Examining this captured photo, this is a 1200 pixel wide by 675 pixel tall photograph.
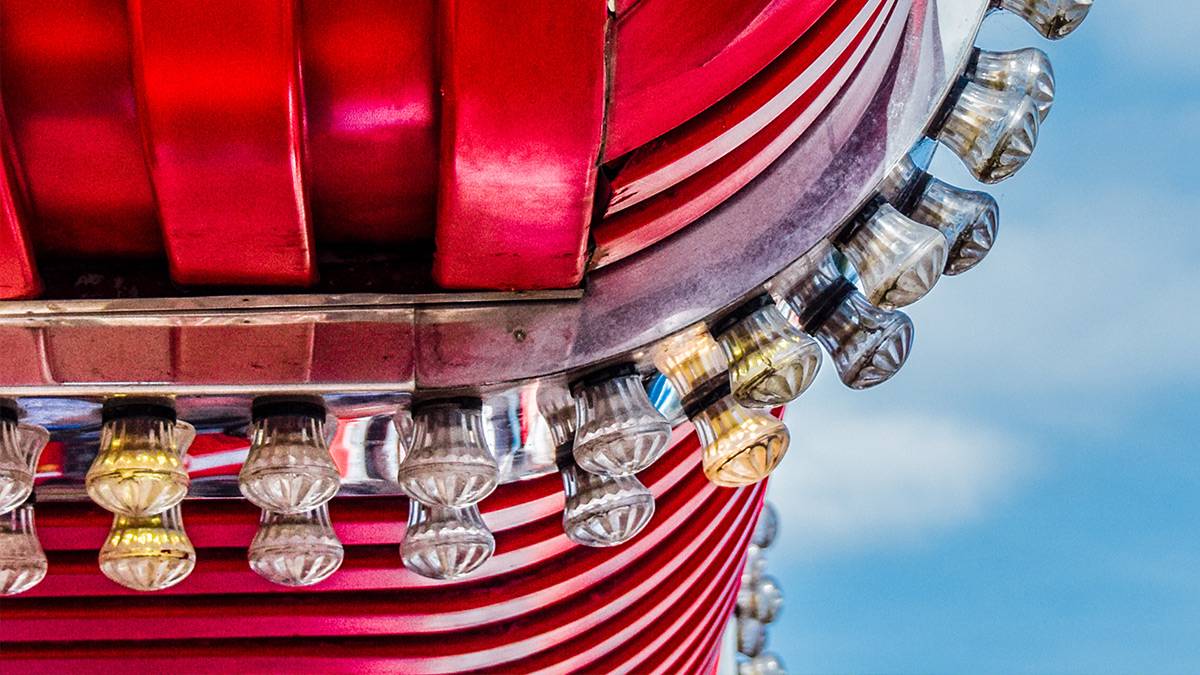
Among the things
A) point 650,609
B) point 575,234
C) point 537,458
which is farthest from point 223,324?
point 650,609

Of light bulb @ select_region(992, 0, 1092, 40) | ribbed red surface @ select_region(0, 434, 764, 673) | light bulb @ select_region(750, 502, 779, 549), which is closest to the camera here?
light bulb @ select_region(992, 0, 1092, 40)

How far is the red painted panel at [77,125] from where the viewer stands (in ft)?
3.49

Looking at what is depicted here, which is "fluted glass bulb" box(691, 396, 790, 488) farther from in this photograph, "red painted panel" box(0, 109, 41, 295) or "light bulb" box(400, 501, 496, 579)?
"red painted panel" box(0, 109, 41, 295)

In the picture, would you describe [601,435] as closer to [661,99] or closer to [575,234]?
[575,234]

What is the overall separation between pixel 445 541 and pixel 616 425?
0.69 ft

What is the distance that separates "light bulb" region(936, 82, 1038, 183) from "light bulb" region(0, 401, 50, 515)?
0.81 meters

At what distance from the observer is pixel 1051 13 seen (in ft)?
4.55

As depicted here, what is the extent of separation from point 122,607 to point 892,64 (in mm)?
1110

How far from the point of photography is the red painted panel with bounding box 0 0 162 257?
106 centimetres

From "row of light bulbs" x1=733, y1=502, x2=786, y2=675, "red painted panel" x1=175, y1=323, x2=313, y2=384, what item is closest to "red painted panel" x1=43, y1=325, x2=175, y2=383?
"red painted panel" x1=175, y1=323, x2=313, y2=384

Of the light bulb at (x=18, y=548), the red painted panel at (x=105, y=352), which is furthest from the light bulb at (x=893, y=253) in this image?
the light bulb at (x=18, y=548)

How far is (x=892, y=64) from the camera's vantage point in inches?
53.1

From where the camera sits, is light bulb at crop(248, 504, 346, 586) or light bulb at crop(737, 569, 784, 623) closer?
light bulb at crop(248, 504, 346, 586)

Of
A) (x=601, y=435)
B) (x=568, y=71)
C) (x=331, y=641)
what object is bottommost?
(x=601, y=435)
